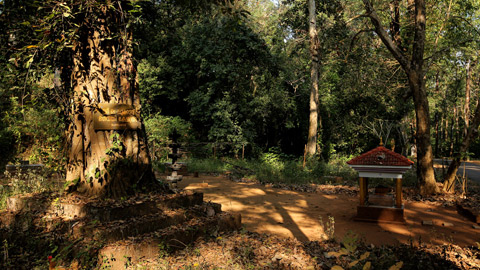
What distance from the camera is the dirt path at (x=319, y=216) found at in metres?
6.22

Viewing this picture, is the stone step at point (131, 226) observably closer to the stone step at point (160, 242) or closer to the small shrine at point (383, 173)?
the stone step at point (160, 242)

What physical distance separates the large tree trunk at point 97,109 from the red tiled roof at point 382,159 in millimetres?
4762

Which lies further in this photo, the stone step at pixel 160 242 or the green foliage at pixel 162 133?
the green foliage at pixel 162 133

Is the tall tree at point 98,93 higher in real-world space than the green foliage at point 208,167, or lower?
higher

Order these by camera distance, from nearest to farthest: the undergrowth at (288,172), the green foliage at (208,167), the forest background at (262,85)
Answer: the undergrowth at (288,172) → the green foliage at (208,167) → the forest background at (262,85)

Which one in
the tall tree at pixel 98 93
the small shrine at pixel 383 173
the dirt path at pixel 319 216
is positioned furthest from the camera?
the small shrine at pixel 383 173

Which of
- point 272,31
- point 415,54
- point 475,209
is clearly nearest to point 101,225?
point 475,209

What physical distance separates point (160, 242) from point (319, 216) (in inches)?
167

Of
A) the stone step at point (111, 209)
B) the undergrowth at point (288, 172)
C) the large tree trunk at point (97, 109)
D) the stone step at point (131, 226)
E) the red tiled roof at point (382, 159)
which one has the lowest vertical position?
the undergrowth at point (288, 172)

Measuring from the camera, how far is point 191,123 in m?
21.0

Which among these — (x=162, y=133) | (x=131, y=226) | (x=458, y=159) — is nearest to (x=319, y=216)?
(x=131, y=226)

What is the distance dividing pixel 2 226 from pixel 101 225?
1.67m

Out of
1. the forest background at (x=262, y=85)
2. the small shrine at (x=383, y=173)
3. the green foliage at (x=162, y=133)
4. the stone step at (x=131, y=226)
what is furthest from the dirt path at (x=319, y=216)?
the forest background at (x=262, y=85)

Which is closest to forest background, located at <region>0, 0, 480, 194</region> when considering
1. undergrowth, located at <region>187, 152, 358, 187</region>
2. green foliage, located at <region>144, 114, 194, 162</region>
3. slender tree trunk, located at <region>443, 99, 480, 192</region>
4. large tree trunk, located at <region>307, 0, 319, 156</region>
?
green foliage, located at <region>144, 114, 194, 162</region>
